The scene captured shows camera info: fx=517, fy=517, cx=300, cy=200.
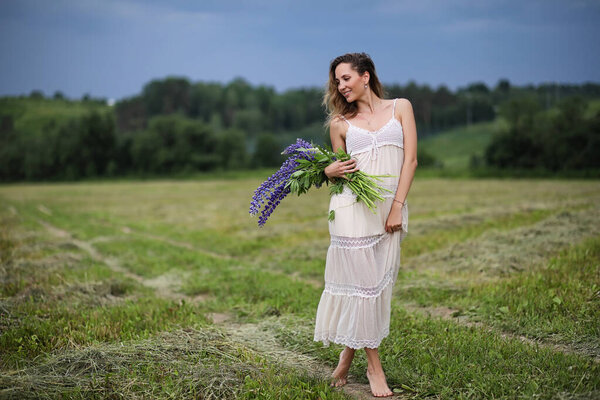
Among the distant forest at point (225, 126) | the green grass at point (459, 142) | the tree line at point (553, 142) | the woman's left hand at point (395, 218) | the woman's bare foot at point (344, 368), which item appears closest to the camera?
the woman's left hand at point (395, 218)

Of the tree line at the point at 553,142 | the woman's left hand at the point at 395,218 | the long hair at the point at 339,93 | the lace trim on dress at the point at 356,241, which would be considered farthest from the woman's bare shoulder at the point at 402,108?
the tree line at the point at 553,142

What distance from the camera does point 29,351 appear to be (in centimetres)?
495

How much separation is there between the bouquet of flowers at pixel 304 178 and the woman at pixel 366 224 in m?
0.08

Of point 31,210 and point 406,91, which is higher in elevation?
point 406,91

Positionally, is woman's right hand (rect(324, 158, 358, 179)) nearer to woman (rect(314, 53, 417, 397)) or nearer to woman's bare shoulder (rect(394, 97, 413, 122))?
woman (rect(314, 53, 417, 397))

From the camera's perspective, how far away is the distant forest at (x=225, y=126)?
1935 inches

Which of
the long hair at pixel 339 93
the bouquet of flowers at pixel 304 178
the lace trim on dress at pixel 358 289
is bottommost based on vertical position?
the lace trim on dress at pixel 358 289

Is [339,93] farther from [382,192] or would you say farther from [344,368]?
[344,368]

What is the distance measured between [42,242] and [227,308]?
25.1 feet

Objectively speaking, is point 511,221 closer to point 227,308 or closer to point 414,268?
point 414,268

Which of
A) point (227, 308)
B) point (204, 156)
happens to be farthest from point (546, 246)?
point (204, 156)

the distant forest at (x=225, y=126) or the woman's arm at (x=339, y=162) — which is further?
the distant forest at (x=225, y=126)

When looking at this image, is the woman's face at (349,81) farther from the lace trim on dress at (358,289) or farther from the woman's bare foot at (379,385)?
the woman's bare foot at (379,385)

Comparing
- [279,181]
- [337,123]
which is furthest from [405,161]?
[279,181]
